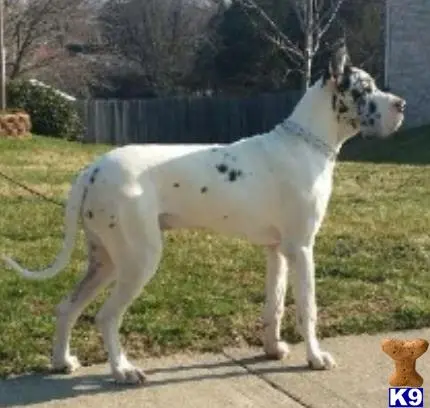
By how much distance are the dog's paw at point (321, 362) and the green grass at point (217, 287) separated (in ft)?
2.08

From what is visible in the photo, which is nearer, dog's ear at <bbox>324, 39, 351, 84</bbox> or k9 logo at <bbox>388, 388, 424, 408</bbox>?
k9 logo at <bbox>388, 388, 424, 408</bbox>

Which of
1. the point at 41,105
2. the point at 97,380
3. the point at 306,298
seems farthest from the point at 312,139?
the point at 41,105

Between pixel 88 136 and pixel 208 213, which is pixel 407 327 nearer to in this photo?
pixel 208 213

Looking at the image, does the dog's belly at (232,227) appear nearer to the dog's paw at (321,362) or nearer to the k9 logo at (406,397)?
the dog's paw at (321,362)

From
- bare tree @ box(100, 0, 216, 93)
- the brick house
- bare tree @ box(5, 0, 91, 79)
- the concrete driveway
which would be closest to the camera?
the concrete driveway

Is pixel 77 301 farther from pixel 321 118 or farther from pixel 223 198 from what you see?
pixel 321 118

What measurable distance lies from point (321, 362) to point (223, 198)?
3.56 ft

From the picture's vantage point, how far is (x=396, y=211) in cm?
1123

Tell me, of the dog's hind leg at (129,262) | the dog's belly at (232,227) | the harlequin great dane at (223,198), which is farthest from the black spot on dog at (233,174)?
the dog's hind leg at (129,262)

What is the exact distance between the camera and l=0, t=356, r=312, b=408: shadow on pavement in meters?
5.09

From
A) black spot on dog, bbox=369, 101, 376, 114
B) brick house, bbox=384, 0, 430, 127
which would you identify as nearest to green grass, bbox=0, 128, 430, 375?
black spot on dog, bbox=369, 101, 376, 114

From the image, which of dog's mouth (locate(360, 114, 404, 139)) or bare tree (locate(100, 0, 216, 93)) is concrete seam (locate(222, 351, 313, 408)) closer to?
dog's mouth (locate(360, 114, 404, 139))

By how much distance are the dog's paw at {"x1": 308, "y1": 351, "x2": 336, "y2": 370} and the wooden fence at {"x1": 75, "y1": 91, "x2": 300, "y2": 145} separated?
2274 cm

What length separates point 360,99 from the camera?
18.0ft
